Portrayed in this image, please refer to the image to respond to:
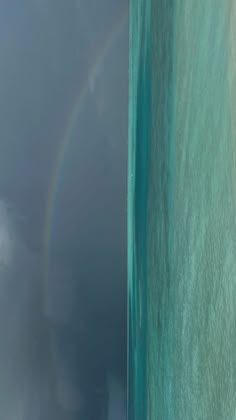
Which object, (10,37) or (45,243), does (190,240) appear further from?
(10,37)

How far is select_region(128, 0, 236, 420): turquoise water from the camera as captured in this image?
66 centimetres

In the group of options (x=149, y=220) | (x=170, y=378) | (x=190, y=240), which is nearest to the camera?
(x=190, y=240)

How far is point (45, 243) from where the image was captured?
1.76 m

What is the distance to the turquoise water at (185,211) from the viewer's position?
66 centimetres

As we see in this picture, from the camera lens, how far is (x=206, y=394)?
2.39 feet

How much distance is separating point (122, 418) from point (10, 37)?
1465 millimetres

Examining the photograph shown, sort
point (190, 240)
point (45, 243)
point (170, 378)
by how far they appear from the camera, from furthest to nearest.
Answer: point (45, 243) < point (170, 378) < point (190, 240)

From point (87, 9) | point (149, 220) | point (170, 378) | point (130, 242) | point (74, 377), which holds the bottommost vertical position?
point (74, 377)

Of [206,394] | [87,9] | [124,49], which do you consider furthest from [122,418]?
[87,9]

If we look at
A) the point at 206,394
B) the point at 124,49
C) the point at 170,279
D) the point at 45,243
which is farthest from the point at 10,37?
the point at 206,394

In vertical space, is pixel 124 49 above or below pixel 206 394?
above

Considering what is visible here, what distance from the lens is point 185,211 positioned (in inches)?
34.4

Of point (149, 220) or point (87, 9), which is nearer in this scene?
point (149, 220)

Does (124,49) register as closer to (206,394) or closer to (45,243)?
(45,243)
